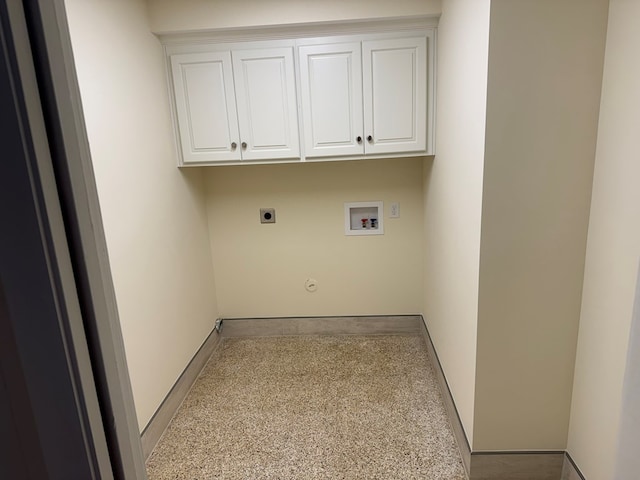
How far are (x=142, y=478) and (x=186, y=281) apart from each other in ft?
6.22

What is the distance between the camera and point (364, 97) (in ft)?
7.55

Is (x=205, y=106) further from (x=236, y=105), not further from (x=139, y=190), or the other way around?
(x=139, y=190)

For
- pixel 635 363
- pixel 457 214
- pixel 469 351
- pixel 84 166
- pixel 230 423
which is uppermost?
pixel 84 166

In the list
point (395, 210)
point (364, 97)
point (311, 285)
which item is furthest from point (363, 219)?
point (364, 97)

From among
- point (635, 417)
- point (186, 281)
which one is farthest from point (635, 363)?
point (186, 281)

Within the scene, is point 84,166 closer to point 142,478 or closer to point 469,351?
point 142,478

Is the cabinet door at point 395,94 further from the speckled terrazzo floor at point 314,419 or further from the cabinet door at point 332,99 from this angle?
the speckled terrazzo floor at point 314,419

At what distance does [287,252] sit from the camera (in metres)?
2.97

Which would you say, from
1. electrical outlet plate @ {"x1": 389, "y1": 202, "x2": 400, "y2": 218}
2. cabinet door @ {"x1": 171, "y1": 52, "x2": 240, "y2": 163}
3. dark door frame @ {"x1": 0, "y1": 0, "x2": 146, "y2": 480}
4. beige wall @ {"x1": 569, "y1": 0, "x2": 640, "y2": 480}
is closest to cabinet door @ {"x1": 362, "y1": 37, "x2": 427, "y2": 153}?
electrical outlet plate @ {"x1": 389, "y1": 202, "x2": 400, "y2": 218}

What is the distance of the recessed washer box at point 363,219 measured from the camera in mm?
2846

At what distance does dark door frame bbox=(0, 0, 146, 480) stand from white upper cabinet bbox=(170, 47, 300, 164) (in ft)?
6.22

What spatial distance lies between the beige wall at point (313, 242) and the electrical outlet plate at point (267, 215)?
1.2 inches

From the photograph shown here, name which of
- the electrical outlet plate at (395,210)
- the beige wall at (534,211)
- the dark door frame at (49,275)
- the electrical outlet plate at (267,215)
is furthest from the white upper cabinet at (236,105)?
the dark door frame at (49,275)

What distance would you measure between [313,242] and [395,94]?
1232mm
